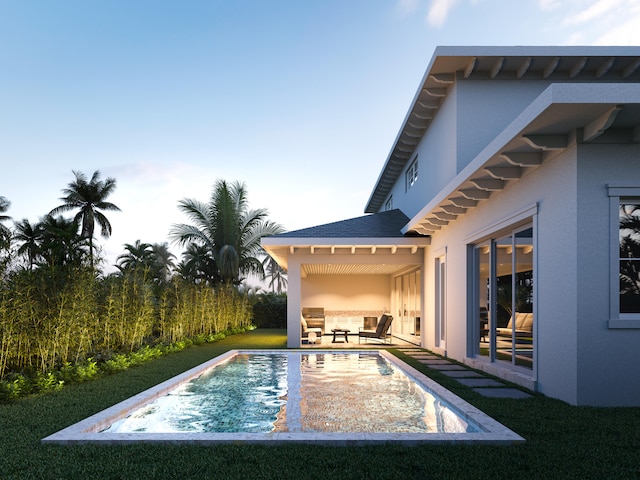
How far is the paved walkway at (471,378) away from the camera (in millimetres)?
7191

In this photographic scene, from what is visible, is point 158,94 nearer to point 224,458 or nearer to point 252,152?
point 252,152

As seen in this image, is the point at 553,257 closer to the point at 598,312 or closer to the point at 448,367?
the point at 598,312

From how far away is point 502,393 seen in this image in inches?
283

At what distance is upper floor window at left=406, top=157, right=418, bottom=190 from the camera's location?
16766 mm

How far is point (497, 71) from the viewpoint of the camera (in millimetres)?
11258

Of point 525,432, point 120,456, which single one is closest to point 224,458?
point 120,456

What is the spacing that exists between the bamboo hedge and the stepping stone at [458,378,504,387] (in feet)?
19.6

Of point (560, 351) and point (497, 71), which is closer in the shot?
point (560, 351)

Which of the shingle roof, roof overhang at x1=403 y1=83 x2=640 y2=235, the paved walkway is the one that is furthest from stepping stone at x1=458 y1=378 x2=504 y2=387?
the shingle roof

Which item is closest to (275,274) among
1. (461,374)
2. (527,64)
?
(527,64)

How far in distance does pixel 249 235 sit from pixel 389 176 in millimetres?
8124

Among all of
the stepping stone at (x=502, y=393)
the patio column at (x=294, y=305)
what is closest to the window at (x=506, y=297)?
the stepping stone at (x=502, y=393)

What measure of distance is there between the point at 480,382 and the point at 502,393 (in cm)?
101

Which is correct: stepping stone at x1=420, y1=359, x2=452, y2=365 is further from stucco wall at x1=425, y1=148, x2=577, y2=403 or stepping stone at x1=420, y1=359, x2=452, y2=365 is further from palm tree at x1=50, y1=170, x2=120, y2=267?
palm tree at x1=50, y1=170, x2=120, y2=267
